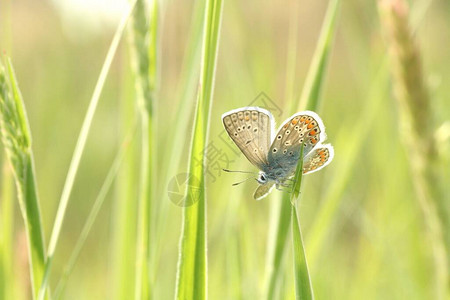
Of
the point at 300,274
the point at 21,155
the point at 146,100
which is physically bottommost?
the point at 300,274

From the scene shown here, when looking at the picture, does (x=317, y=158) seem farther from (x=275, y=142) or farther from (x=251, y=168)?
(x=251, y=168)

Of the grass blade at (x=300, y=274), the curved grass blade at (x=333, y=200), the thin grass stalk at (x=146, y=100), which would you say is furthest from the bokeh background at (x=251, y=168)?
the grass blade at (x=300, y=274)

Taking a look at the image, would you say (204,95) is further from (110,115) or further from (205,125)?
(110,115)

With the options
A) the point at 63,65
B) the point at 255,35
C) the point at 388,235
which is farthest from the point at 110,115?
the point at 388,235

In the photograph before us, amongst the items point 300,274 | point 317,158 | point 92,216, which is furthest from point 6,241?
point 300,274

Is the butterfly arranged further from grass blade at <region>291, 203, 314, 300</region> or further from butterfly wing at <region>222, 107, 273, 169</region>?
grass blade at <region>291, 203, 314, 300</region>

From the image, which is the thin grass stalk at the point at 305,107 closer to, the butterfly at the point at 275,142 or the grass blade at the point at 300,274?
the butterfly at the point at 275,142

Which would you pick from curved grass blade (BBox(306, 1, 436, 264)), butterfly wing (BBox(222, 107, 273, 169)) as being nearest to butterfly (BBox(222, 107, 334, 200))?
butterfly wing (BBox(222, 107, 273, 169))
